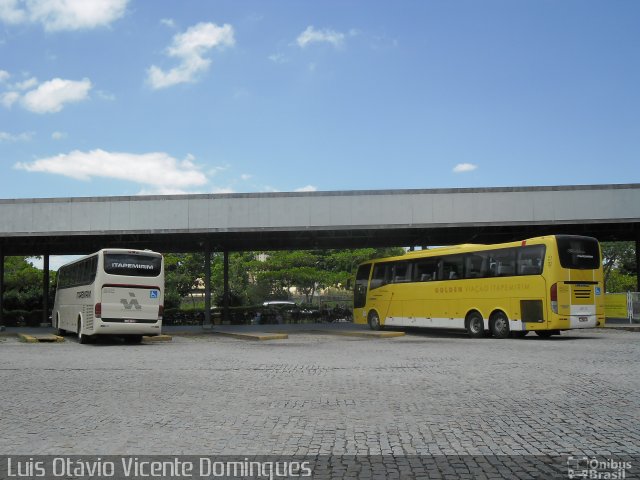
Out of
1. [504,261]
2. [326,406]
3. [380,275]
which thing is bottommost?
[326,406]

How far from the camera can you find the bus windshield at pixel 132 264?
19.7 meters

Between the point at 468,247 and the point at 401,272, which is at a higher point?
the point at 468,247

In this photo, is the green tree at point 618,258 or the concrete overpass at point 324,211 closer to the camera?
the concrete overpass at point 324,211

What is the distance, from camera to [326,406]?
7.98 metres

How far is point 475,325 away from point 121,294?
1175 centimetres

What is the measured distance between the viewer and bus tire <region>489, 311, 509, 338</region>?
820 inches

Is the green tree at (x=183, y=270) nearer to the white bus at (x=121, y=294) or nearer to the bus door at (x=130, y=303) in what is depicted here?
the white bus at (x=121, y=294)

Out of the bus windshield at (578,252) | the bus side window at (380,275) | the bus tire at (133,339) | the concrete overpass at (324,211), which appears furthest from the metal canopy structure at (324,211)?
the bus windshield at (578,252)

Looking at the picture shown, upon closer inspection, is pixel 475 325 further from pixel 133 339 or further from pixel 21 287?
pixel 21 287

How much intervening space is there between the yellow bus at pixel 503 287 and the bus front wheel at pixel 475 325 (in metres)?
0.03

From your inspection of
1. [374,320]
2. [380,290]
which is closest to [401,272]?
[380,290]

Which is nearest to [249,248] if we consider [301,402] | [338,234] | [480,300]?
[338,234]

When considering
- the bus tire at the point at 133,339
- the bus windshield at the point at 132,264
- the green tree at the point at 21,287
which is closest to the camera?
the bus windshield at the point at 132,264

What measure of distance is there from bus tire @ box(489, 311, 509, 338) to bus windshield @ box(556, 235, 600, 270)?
274cm
